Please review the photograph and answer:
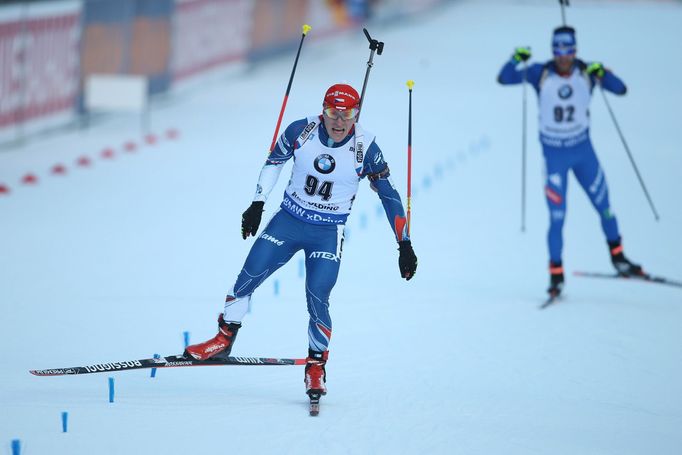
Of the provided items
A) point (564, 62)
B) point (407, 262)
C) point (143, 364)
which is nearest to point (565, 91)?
point (564, 62)

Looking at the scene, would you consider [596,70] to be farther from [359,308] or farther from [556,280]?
[359,308]

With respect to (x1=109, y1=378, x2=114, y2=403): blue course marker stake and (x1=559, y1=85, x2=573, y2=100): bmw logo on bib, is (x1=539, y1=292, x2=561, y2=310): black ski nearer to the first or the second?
(x1=559, y1=85, x2=573, y2=100): bmw logo on bib

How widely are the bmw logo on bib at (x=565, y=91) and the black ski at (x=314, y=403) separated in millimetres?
4362

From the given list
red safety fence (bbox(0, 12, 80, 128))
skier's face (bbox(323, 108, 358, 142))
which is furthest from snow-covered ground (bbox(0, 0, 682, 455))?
skier's face (bbox(323, 108, 358, 142))

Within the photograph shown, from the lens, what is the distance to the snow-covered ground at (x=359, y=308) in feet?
22.0

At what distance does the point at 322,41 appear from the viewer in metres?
31.3

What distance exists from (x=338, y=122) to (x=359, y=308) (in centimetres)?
293

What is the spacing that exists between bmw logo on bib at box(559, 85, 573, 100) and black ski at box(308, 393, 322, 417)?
14.3ft

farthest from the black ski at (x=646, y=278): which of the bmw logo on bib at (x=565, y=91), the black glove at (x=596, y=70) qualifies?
the black glove at (x=596, y=70)

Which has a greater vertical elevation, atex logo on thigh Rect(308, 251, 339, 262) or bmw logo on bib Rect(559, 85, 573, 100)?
bmw logo on bib Rect(559, 85, 573, 100)

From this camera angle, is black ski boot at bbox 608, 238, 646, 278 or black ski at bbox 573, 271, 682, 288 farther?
black ski boot at bbox 608, 238, 646, 278

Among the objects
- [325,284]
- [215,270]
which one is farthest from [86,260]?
[325,284]

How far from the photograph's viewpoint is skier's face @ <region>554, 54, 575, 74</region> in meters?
10.1

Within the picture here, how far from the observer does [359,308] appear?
9.61 meters
